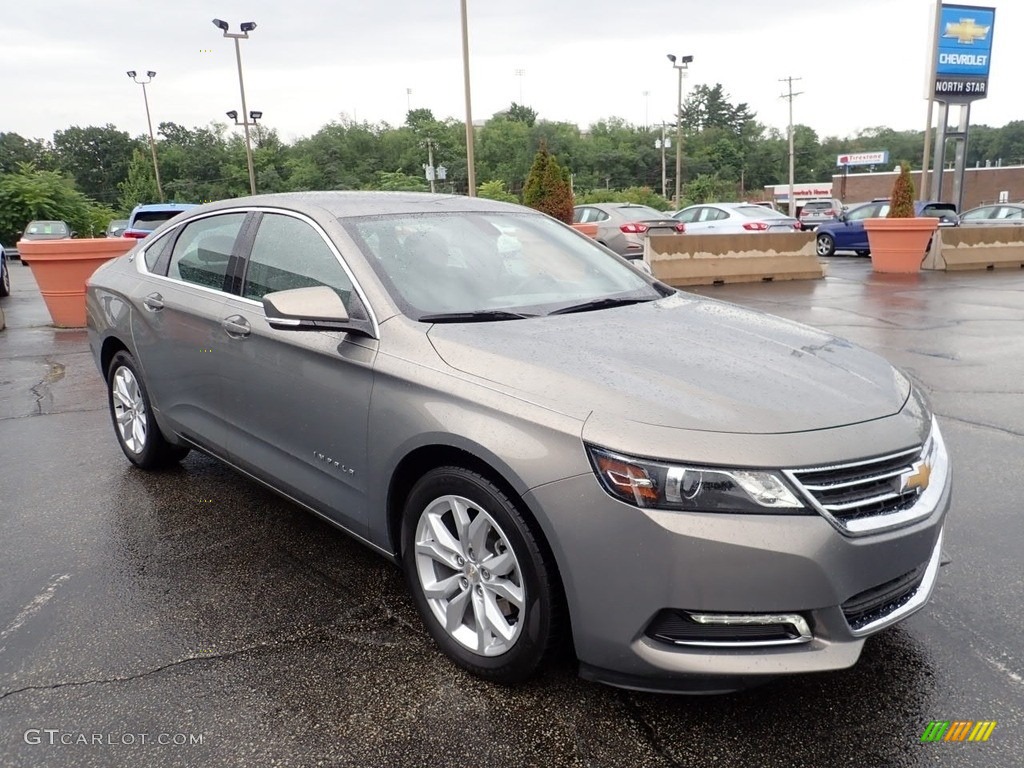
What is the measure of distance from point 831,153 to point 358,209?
436 feet

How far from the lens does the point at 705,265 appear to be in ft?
49.5

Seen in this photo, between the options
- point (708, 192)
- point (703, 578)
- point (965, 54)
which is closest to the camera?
point (703, 578)

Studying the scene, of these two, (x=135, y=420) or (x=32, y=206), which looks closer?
(x=135, y=420)

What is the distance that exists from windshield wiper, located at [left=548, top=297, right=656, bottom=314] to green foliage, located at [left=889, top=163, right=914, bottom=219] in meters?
15.9

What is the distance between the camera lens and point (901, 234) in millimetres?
16500

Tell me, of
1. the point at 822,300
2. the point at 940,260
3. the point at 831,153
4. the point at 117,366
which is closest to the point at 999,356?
the point at 822,300

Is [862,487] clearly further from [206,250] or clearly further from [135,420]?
[135,420]

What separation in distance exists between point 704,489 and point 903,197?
17.4 m

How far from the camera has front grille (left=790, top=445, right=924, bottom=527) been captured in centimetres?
223

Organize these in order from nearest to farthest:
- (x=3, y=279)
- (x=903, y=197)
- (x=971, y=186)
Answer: (x=3, y=279) < (x=903, y=197) < (x=971, y=186)

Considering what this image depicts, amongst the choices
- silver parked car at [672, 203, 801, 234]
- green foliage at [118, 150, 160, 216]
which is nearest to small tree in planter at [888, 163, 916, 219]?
silver parked car at [672, 203, 801, 234]

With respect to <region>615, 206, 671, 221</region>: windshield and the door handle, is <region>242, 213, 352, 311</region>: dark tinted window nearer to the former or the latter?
the door handle

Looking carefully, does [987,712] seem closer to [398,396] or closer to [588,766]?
[588,766]

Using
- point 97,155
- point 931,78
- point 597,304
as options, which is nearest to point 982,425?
point 597,304
